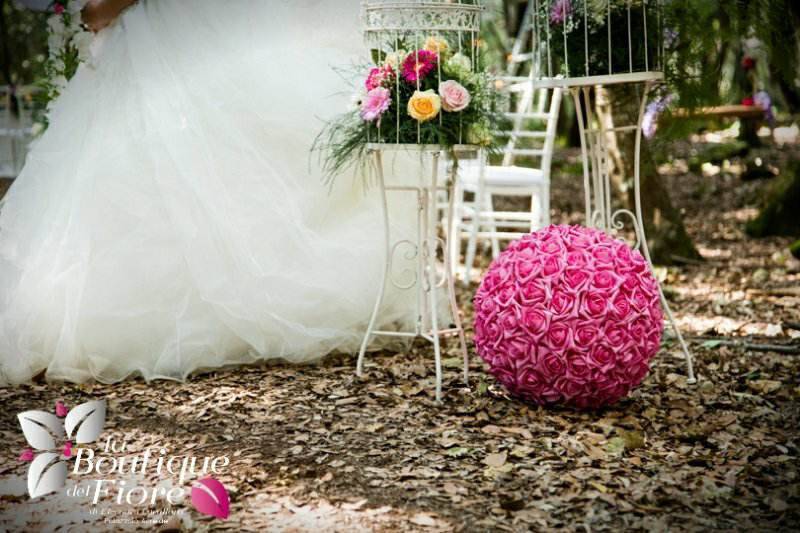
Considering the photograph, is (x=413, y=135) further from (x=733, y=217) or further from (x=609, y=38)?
(x=733, y=217)

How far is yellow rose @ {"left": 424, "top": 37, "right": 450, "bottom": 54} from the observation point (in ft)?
9.89

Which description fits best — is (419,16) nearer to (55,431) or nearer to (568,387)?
(568,387)

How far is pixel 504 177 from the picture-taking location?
5098mm

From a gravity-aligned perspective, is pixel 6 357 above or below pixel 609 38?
below

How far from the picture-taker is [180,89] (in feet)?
11.8

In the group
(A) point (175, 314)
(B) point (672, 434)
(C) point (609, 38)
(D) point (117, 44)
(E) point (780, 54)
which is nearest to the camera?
(B) point (672, 434)

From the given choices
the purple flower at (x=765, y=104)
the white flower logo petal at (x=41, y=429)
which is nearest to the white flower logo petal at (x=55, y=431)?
the white flower logo petal at (x=41, y=429)

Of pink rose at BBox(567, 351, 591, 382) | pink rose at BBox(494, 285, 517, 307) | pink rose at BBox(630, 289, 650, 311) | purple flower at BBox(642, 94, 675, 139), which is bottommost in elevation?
pink rose at BBox(567, 351, 591, 382)

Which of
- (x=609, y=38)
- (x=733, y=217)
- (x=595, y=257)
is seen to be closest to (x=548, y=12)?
(x=609, y=38)

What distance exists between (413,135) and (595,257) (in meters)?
0.73

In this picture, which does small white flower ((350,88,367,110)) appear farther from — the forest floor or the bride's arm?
the bride's arm

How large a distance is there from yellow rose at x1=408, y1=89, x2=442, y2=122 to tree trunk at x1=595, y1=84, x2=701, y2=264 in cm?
263

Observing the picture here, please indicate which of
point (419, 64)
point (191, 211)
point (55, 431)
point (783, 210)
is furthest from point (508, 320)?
point (783, 210)

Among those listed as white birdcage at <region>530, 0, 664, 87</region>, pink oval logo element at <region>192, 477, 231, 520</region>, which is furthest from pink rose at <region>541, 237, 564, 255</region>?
pink oval logo element at <region>192, 477, 231, 520</region>
